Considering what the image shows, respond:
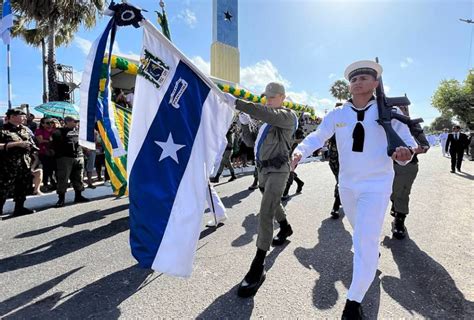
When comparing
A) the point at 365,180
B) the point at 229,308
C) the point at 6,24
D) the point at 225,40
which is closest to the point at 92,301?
the point at 229,308

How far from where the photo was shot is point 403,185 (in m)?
4.66

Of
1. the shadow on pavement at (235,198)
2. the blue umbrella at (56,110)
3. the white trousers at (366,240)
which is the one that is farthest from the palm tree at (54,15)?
the white trousers at (366,240)

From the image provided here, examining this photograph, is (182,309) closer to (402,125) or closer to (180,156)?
(180,156)

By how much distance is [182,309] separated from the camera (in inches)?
102

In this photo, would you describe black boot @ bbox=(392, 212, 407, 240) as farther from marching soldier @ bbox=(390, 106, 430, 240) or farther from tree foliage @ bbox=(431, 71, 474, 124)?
tree foliage @ bbox=(431, 71, 474, 124)

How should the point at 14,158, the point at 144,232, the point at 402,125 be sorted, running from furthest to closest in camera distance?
the point at 14,158
the point at 144,232
the point at 402,125

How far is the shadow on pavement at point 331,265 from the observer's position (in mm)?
2717

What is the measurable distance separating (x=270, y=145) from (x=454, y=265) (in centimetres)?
250

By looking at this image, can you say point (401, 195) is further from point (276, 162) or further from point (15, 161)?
point (15, 161)

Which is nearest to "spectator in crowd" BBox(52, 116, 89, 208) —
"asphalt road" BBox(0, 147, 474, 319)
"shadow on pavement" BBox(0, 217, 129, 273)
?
"asphalt road" BBox(0, 147, 474, 319)

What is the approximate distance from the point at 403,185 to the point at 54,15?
1479 cm

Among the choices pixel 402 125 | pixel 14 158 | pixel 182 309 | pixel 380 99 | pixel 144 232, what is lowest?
pixel 182 309

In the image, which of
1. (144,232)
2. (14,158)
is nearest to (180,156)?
(144,232)

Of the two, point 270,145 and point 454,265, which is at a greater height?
point 270,145
